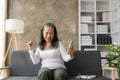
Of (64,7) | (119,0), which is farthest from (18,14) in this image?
(119,0)

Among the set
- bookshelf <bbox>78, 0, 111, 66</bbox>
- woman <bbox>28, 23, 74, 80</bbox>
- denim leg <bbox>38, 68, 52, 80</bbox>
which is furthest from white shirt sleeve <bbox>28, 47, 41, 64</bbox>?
bookshelf <bbox>78, 0, 111, 66</bbox>

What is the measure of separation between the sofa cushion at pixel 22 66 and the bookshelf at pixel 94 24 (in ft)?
8.91

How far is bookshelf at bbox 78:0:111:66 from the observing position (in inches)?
237

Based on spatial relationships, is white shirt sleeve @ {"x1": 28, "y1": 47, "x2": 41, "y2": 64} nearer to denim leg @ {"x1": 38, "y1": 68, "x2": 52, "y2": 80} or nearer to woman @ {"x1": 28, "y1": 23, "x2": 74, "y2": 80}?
woman @ {"x1": 28, "y1": 23, "x2": 74, "y2": 80}

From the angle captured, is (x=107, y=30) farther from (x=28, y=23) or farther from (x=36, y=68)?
(x=36, y=68)

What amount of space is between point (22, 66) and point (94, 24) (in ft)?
10.7

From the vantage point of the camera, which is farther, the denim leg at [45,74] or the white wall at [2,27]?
the white wall at [2,27]

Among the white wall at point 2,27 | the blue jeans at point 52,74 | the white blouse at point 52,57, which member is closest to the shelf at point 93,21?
the white wall at point 2,27

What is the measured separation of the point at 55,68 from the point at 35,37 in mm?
3253

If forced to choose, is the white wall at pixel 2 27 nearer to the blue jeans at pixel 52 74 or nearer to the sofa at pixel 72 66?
the sofa at pixel 72 66

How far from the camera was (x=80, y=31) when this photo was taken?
6055 mm

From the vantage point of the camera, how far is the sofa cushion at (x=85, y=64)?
3452mm

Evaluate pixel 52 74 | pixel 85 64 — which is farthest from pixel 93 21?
pixel 52 74

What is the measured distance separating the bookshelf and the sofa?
2.49 m
